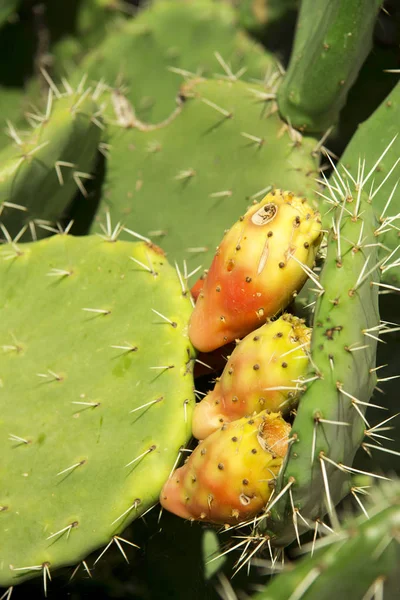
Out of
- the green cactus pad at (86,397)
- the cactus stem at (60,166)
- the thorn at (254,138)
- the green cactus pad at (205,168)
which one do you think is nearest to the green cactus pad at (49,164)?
the cactus stem at (60,166)

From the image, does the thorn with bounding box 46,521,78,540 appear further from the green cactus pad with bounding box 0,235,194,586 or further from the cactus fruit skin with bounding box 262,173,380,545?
the cactus fruit skin with bounding box 262,173,380,545

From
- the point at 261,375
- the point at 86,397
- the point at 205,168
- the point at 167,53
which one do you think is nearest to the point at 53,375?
the point at 86,397

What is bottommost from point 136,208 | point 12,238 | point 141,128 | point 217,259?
point 12,238

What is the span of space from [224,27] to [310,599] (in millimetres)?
2143

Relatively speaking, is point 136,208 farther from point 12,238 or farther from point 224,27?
point 224,27

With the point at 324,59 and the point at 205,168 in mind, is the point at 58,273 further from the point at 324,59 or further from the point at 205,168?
the point at 324,59

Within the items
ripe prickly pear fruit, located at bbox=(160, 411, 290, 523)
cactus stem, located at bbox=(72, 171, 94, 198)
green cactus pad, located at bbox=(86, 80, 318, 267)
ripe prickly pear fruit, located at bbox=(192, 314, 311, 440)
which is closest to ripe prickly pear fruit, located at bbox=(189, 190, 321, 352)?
ripe prickly pear fruit, located at bbox=(192, 314, 311, 440)

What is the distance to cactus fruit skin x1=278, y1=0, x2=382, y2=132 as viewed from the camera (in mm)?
1635

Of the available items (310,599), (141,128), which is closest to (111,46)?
(141,128)

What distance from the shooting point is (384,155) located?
1618 mm

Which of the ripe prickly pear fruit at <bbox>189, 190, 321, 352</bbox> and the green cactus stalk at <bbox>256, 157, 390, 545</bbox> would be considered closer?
the green cactus stalk at <bbox>256, 157, 390, 545</bbox>

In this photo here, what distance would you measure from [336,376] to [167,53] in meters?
1.72

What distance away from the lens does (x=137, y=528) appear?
5.63 ft

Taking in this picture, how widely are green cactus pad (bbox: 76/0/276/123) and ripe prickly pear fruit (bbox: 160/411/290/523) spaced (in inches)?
56.9
